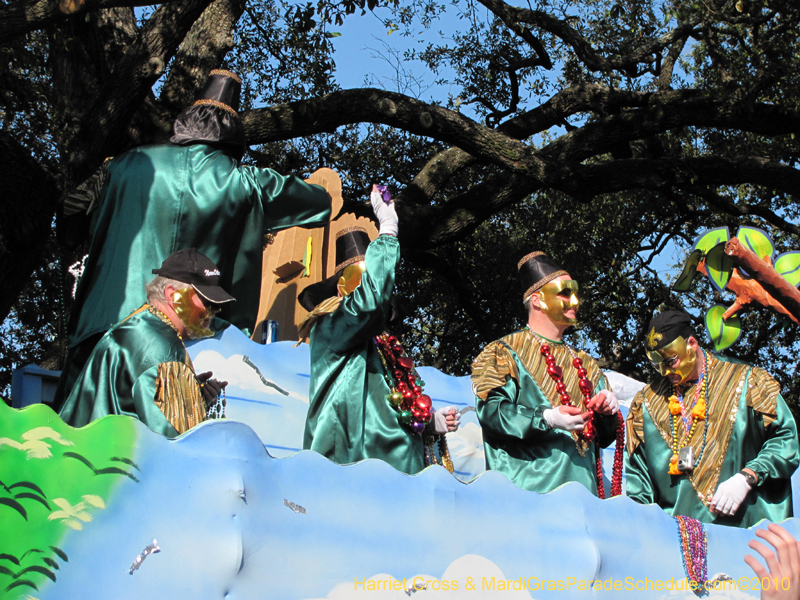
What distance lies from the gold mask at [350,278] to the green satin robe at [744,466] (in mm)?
1608

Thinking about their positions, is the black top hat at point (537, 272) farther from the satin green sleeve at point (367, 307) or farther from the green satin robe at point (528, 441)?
the satin green sleeve at point (367, 307)

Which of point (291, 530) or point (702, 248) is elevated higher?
point (702, 248)

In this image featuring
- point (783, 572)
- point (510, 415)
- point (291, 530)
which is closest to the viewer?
point (783, 572)

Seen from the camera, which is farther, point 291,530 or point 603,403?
point 603,403

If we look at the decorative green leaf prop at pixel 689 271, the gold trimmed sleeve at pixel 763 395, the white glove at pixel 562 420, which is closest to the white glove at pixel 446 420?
the white glove at pixel 562 420

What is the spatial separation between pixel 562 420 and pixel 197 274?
173 centimetres

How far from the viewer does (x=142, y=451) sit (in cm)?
252

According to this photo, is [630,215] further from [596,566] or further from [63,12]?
[596,566]

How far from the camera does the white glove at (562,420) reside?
163 inches

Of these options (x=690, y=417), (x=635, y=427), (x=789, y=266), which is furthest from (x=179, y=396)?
(x=789, y=266)

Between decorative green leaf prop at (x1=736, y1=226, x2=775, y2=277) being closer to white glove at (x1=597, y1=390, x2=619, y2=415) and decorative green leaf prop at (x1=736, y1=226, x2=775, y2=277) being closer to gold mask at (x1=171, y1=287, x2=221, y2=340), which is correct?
white glove at (x1=597, y1=390, x2=619, y2=415)

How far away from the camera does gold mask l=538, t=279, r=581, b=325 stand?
4758mm

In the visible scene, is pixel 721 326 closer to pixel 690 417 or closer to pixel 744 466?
pixel 690 417

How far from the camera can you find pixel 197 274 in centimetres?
348
